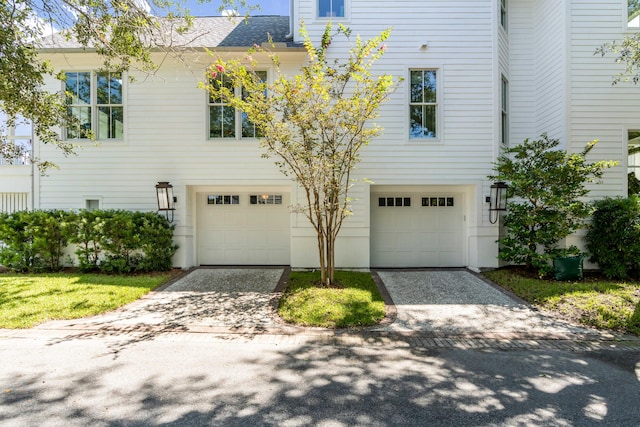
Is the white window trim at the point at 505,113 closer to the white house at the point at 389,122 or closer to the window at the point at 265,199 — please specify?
the white house at the point at 389,122

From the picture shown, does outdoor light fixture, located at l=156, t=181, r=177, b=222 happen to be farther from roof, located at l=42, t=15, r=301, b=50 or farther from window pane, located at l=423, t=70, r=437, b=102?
window pane, located at l=423, t=70, r=437, b=102

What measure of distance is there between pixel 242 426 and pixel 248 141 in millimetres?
6927

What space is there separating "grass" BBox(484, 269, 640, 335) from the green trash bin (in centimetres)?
21

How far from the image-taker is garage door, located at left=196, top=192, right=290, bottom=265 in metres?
8.96

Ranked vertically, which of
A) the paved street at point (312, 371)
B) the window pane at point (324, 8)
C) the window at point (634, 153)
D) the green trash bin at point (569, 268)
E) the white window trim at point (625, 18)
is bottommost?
the paved street at point (312, 371)

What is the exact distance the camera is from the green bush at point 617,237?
707 cm

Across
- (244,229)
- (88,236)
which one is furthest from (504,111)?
(88,236)

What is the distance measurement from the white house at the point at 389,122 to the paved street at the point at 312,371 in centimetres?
366

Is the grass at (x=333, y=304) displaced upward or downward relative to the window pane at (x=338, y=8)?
downward

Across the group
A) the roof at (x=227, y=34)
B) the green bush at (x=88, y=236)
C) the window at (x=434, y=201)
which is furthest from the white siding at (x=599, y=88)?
the green bush at (x=88, y=236)

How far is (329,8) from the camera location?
847 cm

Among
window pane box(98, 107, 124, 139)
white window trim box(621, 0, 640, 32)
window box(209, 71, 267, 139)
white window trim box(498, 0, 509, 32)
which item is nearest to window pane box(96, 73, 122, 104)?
window pane box(98, 107, 124, 139)

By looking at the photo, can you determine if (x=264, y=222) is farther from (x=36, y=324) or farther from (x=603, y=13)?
(x=603, y=13)

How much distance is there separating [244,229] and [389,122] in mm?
4745
